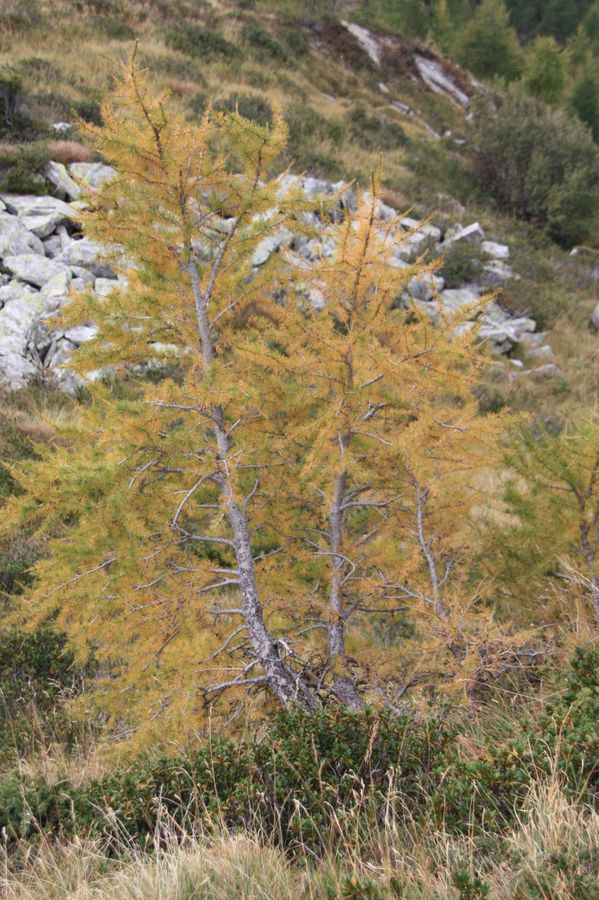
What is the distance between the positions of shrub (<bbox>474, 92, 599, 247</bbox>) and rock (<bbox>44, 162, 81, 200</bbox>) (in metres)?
15.6

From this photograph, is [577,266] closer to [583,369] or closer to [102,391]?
[583,369]

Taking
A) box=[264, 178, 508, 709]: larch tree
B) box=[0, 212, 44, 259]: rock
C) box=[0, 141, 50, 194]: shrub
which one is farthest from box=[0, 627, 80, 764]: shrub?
box=[0, 141, 50, 194]: shrub

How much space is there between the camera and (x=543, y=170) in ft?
69.4

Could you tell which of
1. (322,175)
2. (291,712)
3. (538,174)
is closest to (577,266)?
(538,174)

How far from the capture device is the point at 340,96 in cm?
2506

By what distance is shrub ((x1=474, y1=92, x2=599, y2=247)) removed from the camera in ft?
68.7

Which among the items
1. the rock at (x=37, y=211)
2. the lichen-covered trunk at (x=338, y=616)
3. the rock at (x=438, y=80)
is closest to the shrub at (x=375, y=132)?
the rock at (x=438, y=80)

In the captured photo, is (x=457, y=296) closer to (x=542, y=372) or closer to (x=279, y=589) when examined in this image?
(x=542, y=372)

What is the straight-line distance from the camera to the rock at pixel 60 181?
11.7 m

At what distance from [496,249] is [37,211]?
37.4ft

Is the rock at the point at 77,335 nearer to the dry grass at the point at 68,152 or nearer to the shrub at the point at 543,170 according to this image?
the dry grass at the point at 68,152

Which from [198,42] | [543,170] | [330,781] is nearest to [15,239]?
[330,781]

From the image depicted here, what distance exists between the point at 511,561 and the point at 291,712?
2.73 m

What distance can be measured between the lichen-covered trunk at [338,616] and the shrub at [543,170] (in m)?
20.1
